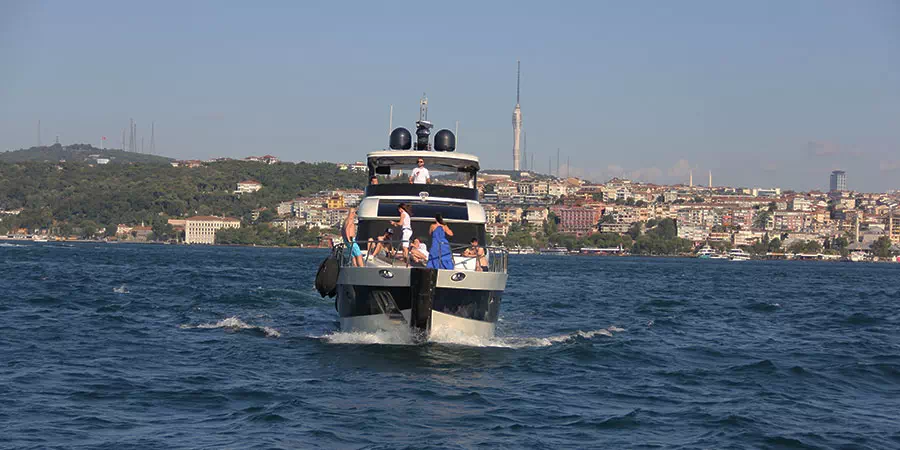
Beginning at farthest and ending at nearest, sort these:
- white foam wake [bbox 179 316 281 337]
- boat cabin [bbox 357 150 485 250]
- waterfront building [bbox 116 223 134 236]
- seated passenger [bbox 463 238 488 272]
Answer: waterfront building [bbox 116 223 134 236], white foam wake [bbox 179 316 281 337], boat cabin [bbox 357 150 485 250], seated passenger [bbox 463 238 488 272]

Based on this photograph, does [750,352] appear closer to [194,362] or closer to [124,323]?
[194,362]

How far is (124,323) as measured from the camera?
82.8 ft

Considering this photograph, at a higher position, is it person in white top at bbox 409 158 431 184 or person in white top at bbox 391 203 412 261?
person in white top at bbox 409 158 431 184

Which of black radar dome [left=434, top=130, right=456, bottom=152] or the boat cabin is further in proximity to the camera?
black radar dome [left=434, top=130, right=456, bottom=152]

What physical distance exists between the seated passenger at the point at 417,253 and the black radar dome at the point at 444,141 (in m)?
6.10

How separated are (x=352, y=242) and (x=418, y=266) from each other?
1392mm

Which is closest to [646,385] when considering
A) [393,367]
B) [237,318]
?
[393,367]

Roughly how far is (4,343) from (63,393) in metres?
5.78

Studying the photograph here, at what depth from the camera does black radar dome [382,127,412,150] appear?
86.7 ft

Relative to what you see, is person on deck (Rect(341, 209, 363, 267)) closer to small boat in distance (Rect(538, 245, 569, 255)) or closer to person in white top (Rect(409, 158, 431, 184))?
person in white top (Rect(409, 158, 431, 184))

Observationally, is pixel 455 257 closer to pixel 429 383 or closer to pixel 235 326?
pixel 429 383

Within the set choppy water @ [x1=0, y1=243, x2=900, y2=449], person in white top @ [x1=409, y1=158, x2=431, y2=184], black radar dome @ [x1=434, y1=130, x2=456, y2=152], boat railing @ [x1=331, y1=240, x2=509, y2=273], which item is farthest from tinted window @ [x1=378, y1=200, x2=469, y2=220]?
black radar dome @ [x1=434, y1=130, x2=456, y2=152]

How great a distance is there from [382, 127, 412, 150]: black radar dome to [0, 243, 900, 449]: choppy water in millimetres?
4610

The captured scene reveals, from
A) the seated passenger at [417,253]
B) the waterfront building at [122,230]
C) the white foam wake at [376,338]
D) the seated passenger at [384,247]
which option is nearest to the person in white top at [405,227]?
the seated passenger at [417,253]
